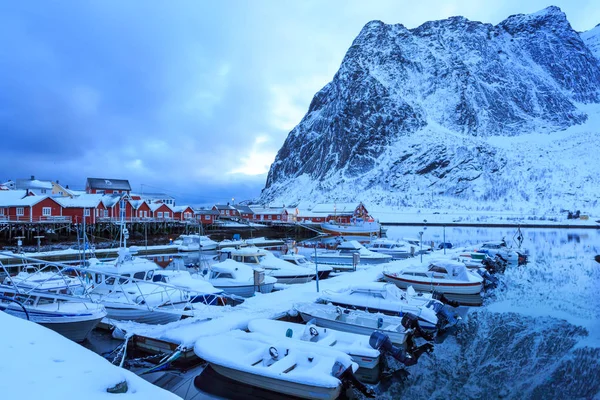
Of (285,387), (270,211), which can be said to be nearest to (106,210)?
(270,211)

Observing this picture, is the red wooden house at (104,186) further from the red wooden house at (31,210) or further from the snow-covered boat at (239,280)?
the snow-covered boat at (239,280)

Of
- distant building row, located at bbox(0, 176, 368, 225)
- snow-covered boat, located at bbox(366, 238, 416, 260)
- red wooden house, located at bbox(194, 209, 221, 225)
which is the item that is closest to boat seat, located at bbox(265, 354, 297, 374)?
distant building row, located at bbox(0, 176, 368, 225)

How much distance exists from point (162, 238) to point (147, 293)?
44797 mm

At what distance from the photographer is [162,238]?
5881 centimetres

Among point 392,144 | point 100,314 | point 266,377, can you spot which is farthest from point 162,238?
point 392,144

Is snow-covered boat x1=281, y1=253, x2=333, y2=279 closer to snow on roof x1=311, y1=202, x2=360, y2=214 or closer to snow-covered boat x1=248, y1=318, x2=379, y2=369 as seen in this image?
snow-covered boat x1=248, y1=318, x2=379, y2=369

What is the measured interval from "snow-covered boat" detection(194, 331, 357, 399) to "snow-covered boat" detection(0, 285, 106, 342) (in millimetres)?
4405

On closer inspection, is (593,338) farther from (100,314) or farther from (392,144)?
(392,144)

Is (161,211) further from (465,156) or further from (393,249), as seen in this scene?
(465,156)

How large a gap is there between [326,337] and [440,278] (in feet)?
46.3

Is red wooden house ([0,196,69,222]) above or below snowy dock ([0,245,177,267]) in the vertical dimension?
above

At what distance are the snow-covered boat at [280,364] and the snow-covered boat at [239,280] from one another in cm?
949

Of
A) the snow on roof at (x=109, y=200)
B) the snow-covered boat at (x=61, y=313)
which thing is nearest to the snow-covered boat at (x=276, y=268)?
the snow-covered boat at (x=61, y=313)

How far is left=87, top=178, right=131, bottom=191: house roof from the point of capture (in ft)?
267
